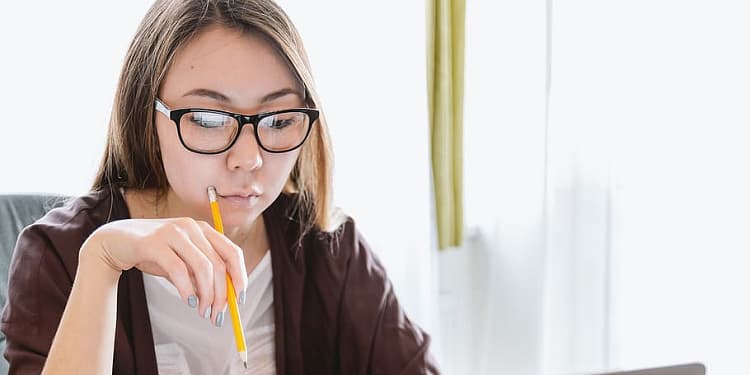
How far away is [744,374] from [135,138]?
5.66ft

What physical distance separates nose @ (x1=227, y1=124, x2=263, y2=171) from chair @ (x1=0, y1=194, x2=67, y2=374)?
0.39 m

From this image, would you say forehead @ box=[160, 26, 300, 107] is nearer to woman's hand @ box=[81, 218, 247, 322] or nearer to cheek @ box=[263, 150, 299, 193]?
cheek @ box=[263, 150, 299, 193]

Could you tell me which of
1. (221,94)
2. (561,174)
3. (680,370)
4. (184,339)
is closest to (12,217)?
(184,339)

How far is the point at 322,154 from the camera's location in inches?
52.4

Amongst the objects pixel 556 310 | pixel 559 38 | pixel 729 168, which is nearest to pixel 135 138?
pixel 559 38

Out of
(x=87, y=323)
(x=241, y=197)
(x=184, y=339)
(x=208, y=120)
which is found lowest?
Answer: (x=184, y=339)

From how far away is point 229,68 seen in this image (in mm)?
1132

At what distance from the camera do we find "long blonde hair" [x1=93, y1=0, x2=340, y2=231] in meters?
1.16

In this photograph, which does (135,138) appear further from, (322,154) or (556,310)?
(556,310)

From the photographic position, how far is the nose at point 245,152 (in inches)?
44.3

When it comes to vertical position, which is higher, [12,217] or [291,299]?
[12,217]

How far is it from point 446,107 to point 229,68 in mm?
1005

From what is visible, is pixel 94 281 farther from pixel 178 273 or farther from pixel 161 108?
pixel 161 108

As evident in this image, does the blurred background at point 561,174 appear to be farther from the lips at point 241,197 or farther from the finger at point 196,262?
the finger at point 196,262
